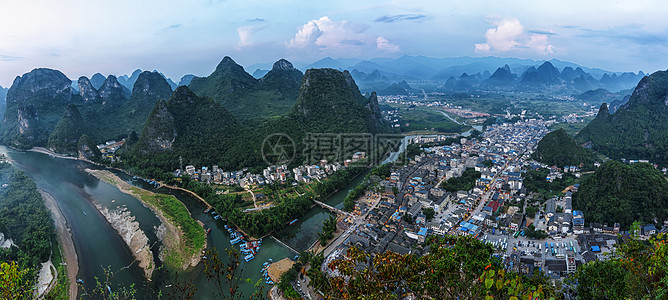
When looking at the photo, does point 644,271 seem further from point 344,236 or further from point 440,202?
point 440,202

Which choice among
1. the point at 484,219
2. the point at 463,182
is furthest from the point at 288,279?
the point at 463,182

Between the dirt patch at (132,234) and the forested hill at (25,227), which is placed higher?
the forested hill at (25,227)

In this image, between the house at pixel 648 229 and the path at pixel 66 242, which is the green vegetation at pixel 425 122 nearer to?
the house at pixel 648 229

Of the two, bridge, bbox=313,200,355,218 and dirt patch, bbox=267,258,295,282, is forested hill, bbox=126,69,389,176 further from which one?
dirt patch, bbox=267,258,295,282

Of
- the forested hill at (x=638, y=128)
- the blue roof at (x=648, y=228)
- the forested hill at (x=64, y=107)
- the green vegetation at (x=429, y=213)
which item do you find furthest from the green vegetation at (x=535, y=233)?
the forested hill at (x=64, y=107)

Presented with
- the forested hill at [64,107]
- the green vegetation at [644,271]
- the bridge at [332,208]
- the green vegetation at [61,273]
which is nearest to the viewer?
the green vegetation at [644,271]

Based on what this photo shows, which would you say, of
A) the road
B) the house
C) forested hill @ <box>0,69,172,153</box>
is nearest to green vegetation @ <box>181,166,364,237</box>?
the road
